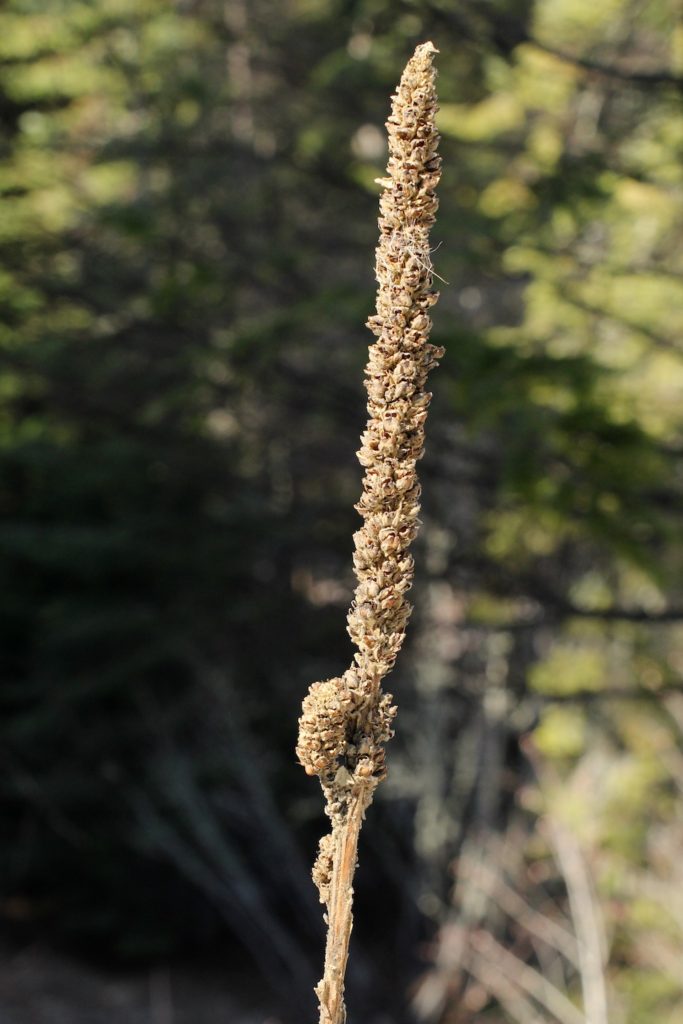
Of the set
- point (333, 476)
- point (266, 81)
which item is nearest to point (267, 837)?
point (333, 476)

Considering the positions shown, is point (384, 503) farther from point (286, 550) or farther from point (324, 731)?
point (286, 550)

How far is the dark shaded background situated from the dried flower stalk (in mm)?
4599

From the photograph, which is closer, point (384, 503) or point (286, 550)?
point (384, 503)

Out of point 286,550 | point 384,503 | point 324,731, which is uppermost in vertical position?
point 286,550

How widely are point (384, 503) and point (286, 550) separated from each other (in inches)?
338

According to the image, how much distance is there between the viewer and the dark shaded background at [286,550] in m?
6.97

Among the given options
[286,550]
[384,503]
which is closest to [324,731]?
[384,503]

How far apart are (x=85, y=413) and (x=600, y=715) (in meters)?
5.29

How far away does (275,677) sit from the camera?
10.5 metres

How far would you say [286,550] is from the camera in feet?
31.0

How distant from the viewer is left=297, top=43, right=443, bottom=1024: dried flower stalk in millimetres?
855

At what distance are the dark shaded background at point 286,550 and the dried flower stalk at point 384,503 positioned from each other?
4.60 metres

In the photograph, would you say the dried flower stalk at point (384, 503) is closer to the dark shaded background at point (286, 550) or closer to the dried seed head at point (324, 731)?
the dried seed head at point (324, 731)

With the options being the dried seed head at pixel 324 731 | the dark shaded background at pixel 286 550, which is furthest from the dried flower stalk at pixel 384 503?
the dark shaded background at pixel 286 550
